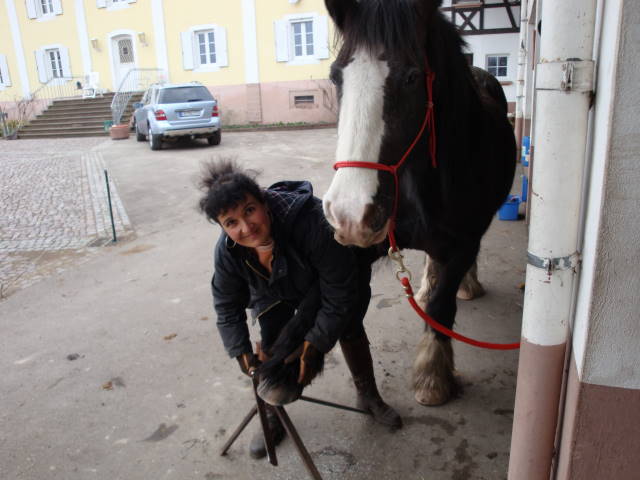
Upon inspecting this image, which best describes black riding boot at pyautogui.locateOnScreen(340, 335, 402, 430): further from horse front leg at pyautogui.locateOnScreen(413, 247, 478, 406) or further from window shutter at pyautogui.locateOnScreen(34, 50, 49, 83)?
window shutter at pyautogui.locateOnScreen(34, 50, 49, 83)

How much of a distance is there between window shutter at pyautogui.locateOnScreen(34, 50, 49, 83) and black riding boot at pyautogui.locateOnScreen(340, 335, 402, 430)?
25.1m

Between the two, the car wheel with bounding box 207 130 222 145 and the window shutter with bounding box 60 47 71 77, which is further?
the window shutter with bounding box 60 47 71 77

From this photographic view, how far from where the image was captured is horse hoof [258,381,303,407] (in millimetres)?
1963

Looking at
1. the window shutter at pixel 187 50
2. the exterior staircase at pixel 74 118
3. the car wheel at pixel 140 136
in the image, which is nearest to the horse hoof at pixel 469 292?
the car wheel at pixel 140 136

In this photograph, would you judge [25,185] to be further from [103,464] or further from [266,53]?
[266,53]

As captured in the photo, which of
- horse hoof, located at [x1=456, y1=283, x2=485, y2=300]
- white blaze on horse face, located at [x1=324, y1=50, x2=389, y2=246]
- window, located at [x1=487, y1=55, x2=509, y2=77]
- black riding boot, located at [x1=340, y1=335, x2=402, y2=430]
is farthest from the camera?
window, located at [x1=487, y1=55, x2=509, y2=77]

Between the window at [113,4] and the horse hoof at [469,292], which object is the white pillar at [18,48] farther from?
the horse hoof at [469,292]

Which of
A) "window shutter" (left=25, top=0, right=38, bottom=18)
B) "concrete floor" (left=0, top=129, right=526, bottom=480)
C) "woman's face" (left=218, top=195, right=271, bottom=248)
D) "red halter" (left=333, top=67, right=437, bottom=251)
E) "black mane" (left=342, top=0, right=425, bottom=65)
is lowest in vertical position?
"concrete floor" (left=0, top=129, right=526, bottom=480)

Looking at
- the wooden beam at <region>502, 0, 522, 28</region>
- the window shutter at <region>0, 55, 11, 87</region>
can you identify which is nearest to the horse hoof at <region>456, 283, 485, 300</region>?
the wooden beam at <region>502, 0, 522, 28</region>

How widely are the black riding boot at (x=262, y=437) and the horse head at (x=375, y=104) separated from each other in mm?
1256

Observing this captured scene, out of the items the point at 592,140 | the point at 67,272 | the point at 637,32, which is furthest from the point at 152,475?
the point at 67,272

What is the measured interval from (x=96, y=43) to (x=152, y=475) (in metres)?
23.1

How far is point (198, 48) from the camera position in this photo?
→ 1948 cm

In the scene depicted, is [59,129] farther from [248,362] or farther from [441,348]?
[441,348]
